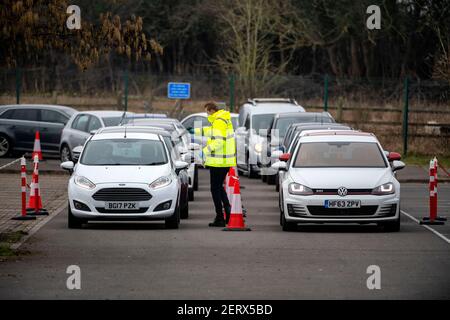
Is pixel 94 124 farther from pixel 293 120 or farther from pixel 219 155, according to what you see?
pixel 219 155

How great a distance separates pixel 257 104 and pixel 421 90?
8.45 meters

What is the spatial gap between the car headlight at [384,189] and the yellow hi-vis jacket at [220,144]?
2.43m

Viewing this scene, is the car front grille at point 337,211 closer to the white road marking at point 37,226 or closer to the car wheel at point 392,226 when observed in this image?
the car wheel at point 392,226

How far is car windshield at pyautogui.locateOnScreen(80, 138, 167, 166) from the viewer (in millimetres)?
20500

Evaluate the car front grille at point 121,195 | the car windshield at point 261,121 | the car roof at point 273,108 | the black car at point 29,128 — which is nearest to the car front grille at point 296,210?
the car front grille at point 121,195

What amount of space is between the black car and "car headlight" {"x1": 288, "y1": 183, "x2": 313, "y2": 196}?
1874cm

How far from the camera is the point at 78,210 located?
19.3m

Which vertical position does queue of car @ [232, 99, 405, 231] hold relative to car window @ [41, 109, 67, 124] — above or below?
above

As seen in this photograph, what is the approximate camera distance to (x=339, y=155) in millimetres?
20906

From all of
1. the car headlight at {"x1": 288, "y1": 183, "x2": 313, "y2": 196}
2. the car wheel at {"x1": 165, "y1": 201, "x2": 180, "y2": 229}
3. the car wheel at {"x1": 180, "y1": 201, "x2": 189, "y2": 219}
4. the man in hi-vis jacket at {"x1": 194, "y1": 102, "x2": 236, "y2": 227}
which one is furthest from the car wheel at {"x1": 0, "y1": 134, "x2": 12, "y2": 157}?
the car headlight at {"x1": 288, "y1": 183, "x2": 313, "y2": 196}

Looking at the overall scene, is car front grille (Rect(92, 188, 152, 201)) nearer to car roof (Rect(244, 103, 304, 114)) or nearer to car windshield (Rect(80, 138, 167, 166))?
car windshield (Rect(80, 138, 167, 166))

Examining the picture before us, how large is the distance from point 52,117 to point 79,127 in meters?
3.78

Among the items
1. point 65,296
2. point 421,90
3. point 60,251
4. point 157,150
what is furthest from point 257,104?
point 65,296
